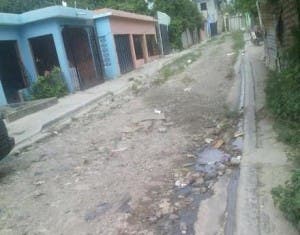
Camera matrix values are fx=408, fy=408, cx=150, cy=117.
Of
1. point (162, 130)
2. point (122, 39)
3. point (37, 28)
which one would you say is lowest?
point (162, 130)

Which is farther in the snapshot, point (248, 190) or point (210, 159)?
point (210, 159)

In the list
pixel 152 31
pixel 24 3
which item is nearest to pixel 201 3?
pixel 152 31

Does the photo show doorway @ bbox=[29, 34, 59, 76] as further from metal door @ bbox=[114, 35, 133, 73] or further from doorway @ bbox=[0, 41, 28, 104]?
metal door @ bbox=[114, 35, 133, 73]

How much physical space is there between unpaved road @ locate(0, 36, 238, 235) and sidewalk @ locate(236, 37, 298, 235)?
363mm

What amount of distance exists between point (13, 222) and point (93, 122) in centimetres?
546

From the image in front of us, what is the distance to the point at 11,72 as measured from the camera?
52.8 feet

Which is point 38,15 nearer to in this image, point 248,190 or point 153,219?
point 153,219

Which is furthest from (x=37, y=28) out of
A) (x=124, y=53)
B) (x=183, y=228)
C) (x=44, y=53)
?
(x=183, y=228)

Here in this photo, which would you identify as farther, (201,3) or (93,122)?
(201,3)

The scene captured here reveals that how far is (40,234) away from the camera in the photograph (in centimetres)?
405

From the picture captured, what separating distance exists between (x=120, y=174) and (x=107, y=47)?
15.6 m

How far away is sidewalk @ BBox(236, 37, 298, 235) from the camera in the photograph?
137 inches

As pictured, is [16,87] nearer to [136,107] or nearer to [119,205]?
[136,107]

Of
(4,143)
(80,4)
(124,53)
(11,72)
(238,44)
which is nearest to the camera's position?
(4,143)
